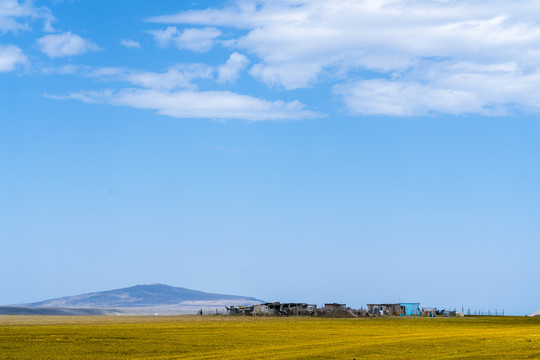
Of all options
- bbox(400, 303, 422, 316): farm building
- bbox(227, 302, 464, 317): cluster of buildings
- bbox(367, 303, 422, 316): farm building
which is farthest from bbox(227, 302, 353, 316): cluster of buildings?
bbox(400, 303, 422, 316): farm building

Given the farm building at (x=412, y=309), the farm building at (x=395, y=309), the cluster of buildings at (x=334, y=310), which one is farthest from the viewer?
the farm building at (x=412, y=309)

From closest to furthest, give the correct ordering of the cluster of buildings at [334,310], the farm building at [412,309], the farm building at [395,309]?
the cluster of buildings at [334,310]
the farm building at [395,309]
the farm building at [412,309]

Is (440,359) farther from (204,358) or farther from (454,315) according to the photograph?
(454,315)

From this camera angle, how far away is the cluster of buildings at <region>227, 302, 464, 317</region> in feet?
407

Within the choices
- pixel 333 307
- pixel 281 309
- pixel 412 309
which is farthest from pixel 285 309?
pixel 412 309

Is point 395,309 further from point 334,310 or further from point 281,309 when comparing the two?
point 281,309

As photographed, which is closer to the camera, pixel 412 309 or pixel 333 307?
pixel 333 307

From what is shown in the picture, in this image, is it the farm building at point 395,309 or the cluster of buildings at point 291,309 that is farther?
the farm building at point 395,309

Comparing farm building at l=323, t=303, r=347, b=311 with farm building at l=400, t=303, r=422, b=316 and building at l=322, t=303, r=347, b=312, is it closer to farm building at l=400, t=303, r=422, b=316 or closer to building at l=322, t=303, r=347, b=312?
building at l=322, t=303, r=347, b=312

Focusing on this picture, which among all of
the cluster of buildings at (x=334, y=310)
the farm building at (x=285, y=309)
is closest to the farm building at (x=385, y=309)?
the cluster of buildings at (x=334, y=310)

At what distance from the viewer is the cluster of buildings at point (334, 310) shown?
12412 cm

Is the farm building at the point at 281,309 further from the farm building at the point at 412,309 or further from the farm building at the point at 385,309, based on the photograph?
the farm building at the point at 412,309

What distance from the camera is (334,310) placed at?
4855 inches

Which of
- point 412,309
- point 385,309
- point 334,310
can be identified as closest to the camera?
point 334,310
